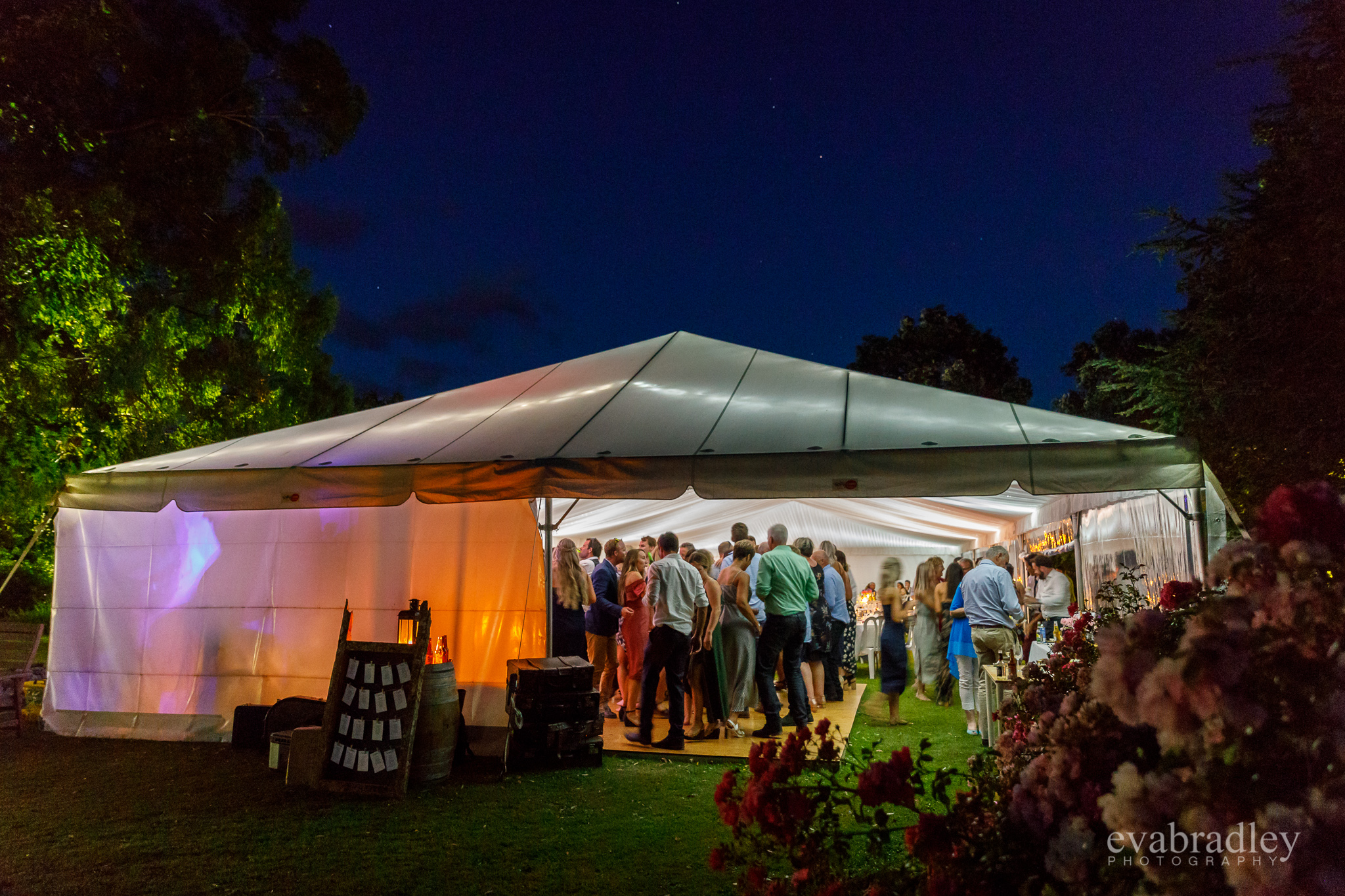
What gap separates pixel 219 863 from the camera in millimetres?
4023

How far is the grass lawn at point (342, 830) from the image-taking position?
3.78 m

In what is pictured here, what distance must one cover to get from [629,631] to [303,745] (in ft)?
11.2

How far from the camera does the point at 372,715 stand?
5.46m

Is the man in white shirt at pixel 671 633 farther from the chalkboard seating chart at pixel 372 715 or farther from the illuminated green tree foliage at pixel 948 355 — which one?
the illuminated green tree foliage at pixel 948 355

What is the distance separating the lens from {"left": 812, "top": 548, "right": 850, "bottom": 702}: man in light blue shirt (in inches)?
354

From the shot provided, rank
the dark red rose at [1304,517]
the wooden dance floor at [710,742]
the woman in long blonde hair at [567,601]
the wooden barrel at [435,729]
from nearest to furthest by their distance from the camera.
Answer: the dark red rose at [1304,517] < the wooden barrel at [435,729] < the wooden dance floor at [710,742] < the woman in long blonde hair at [567,601]

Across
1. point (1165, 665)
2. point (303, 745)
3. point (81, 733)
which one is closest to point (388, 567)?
point (303, 745)

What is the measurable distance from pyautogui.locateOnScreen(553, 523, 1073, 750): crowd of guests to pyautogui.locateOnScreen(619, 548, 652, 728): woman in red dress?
0.01 meters

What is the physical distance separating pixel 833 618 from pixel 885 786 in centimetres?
742

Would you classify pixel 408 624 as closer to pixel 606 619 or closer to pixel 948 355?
pixel 606 619

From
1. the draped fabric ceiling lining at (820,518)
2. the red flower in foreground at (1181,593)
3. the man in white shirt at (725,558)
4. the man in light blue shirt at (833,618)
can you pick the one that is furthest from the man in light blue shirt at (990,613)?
the red flower in foreground at (1181,593)

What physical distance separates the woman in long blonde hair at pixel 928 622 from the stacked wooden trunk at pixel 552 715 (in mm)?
4528

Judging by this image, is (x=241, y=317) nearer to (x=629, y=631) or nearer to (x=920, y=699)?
(x=629, y=631)

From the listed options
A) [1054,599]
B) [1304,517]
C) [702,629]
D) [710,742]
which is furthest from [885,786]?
[1054,599]
